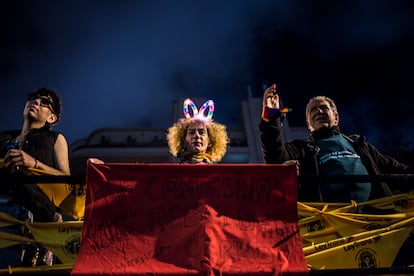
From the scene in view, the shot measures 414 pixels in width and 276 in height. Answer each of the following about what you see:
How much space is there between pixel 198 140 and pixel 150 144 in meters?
14.6

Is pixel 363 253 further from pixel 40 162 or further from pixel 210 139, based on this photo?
pixel 40 162

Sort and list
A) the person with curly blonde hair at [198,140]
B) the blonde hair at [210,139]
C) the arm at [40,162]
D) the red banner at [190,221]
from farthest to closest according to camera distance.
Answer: the blonde hair at [210,139] < the person with curly blonde hair at [198,140] < the arm at [40,162] < the red banner at [190,221]

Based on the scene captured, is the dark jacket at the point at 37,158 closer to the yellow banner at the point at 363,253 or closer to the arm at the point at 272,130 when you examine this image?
the arm at the point at 272,130

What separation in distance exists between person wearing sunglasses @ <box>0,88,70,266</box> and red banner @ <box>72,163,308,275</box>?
2.21ft

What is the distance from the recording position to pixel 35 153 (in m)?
2.89

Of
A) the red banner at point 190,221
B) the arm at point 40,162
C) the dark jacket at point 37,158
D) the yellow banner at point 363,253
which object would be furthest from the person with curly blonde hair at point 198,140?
the yellow banner at point 363,253

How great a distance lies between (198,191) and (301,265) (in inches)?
31.5

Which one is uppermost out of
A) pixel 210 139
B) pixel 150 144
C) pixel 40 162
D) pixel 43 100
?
pixel 150 144

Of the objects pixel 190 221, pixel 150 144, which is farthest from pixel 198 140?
pixel 150 144

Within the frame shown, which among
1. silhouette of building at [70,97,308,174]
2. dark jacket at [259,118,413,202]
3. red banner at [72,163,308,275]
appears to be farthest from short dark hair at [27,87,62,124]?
silhouette of building at [70,97,308,174]

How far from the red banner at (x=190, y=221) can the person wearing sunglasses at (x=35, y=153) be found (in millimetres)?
675

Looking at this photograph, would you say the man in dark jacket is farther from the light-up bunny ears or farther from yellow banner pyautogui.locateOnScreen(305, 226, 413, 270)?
the light-up bunny ears

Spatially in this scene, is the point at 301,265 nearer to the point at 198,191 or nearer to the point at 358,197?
the point at 198,191

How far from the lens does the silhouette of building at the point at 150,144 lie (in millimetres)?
16984
